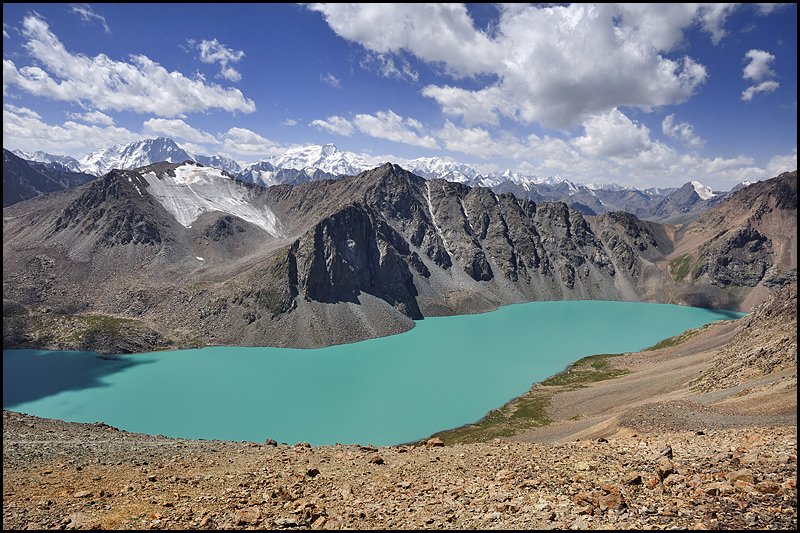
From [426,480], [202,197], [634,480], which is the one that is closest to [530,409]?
[426,480]

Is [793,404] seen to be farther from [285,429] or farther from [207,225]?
[207,225]

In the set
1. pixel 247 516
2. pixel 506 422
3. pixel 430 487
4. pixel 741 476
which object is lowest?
pixel 506 422

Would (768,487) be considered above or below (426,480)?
above

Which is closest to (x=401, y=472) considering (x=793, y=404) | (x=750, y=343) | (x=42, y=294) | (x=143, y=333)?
(x=793, y=404)

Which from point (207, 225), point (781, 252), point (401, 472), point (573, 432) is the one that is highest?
point (207, 225)

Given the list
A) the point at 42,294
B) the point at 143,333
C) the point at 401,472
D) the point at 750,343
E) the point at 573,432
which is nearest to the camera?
the point at 401,472

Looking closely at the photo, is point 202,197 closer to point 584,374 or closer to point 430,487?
point 584,374
